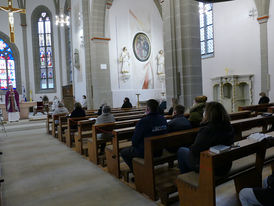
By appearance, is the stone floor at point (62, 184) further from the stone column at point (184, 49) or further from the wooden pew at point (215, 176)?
the stone column at point (184, 49)

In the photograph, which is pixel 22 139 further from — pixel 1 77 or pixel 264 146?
pixel 1 77

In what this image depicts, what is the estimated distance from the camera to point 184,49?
7898 millimetres

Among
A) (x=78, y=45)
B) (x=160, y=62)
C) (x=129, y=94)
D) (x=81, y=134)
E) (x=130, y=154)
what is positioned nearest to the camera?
(x=130, y=154)

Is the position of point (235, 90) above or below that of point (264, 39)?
below

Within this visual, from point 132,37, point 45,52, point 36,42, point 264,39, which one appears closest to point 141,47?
point 132,37

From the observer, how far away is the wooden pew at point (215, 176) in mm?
2238

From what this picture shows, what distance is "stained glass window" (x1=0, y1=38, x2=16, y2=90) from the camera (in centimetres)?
2053

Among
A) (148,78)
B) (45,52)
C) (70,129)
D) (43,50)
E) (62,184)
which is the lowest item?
(62,184)

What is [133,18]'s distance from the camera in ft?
49.6

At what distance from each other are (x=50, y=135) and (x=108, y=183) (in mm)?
6148

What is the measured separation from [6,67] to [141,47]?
1278 cm

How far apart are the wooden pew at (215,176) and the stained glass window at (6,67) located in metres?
21.5

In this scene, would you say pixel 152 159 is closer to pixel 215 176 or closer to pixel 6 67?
pixel 215 176

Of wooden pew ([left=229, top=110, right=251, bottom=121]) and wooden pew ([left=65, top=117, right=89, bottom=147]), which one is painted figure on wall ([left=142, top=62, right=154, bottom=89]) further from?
wooden pew ([left=229, top=110, right=251, bottom=121])
